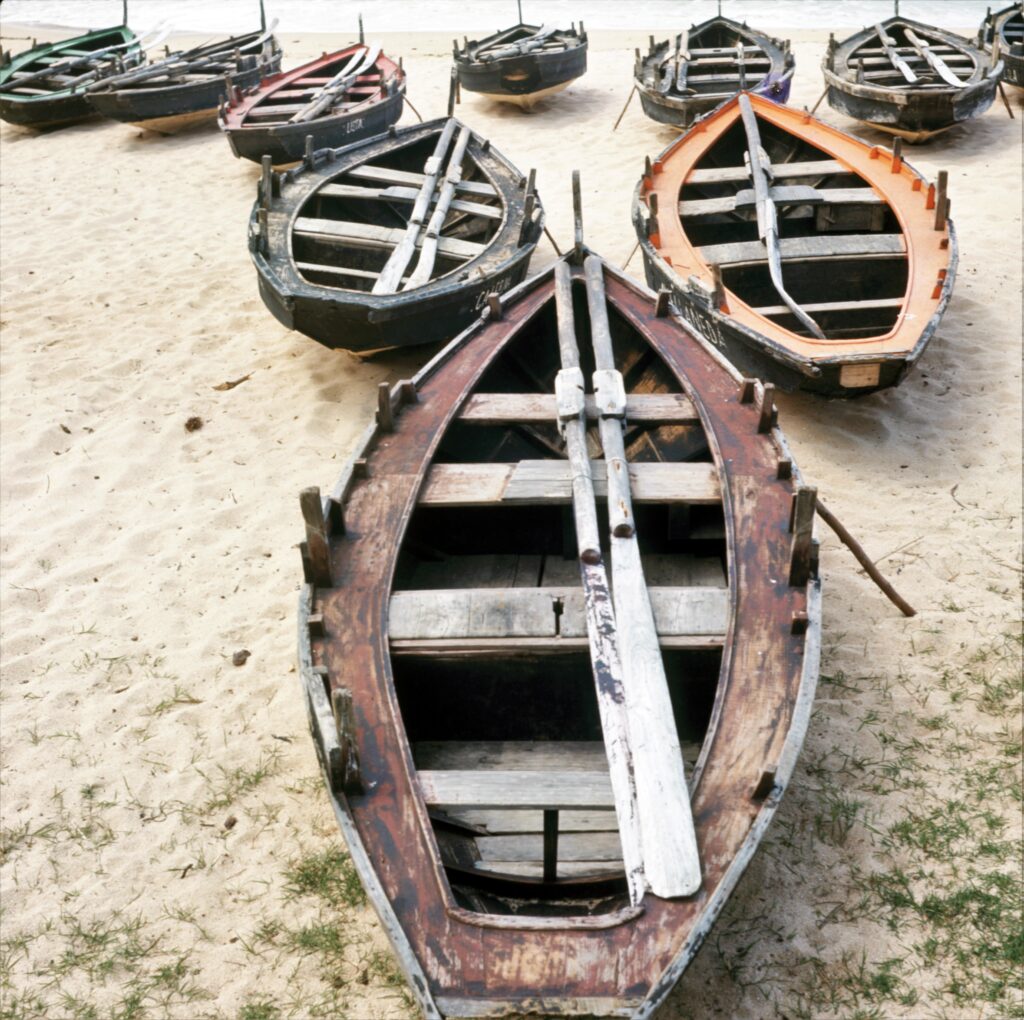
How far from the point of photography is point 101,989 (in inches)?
130

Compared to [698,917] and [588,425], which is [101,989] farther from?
[588,425]

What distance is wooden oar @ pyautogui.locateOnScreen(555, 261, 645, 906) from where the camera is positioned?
275 cm

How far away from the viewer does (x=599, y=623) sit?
A: 11.0 feet

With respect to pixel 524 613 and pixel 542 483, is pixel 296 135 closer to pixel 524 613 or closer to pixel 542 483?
pixel 542 483

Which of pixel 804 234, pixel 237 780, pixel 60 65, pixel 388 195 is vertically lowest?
pixel 237 780

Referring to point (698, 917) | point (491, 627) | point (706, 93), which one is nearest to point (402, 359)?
point (491, 627)

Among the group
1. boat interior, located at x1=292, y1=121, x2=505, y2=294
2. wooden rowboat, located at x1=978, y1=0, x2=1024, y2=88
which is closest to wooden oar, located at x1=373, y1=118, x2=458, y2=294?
boat interior, located at x1=292, y1=121, x2=505, y2=294

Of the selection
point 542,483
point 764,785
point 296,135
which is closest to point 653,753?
point 764,785

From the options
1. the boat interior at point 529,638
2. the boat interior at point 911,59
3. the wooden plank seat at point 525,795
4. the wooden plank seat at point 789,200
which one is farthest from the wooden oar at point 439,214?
the boat interior at point 911,59

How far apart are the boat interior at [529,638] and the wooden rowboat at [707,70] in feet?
23.4

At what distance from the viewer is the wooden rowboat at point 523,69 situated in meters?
12.4

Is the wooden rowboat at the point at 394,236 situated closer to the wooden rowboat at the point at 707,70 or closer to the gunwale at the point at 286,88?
the gunwale at the point at 286,88

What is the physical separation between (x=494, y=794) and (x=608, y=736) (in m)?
0.38

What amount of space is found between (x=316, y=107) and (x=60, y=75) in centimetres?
587
